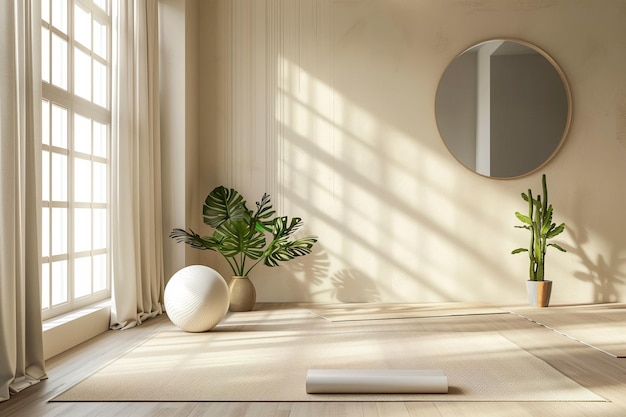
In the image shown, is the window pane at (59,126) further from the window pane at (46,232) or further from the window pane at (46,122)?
the window pane at (46,232)

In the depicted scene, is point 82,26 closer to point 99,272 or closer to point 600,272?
point 99,272

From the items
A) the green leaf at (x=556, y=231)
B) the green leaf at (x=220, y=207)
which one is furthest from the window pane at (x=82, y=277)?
the green leaf at (x=556, y=231)

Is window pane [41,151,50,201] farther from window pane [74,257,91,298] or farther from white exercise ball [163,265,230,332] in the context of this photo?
white exercise ball [163,265,230,332]

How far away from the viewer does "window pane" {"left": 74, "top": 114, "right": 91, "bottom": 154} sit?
3.92m

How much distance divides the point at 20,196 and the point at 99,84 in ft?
5.70

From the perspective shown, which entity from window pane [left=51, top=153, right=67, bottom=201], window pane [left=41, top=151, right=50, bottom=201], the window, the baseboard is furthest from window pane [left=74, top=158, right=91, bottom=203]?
the baseboard

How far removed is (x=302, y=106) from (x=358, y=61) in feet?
2.06

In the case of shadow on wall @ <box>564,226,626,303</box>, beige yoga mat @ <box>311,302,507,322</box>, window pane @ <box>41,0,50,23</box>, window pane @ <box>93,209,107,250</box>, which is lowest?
beige yoga mat @ <box>311,302,507,322</box>

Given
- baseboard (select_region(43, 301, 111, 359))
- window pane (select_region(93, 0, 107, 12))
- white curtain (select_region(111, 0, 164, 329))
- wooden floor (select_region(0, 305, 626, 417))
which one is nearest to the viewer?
wooden floor (select_region(0, 305, 626, 417))

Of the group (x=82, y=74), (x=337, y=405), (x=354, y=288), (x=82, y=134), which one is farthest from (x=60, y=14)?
(x=354, y=288)

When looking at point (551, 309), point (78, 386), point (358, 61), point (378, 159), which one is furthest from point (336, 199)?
point (78, 386)

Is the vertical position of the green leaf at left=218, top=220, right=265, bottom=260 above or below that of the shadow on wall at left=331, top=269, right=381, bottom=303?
above

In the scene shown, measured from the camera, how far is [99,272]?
4.32 m

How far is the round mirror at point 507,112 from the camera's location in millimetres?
5379
